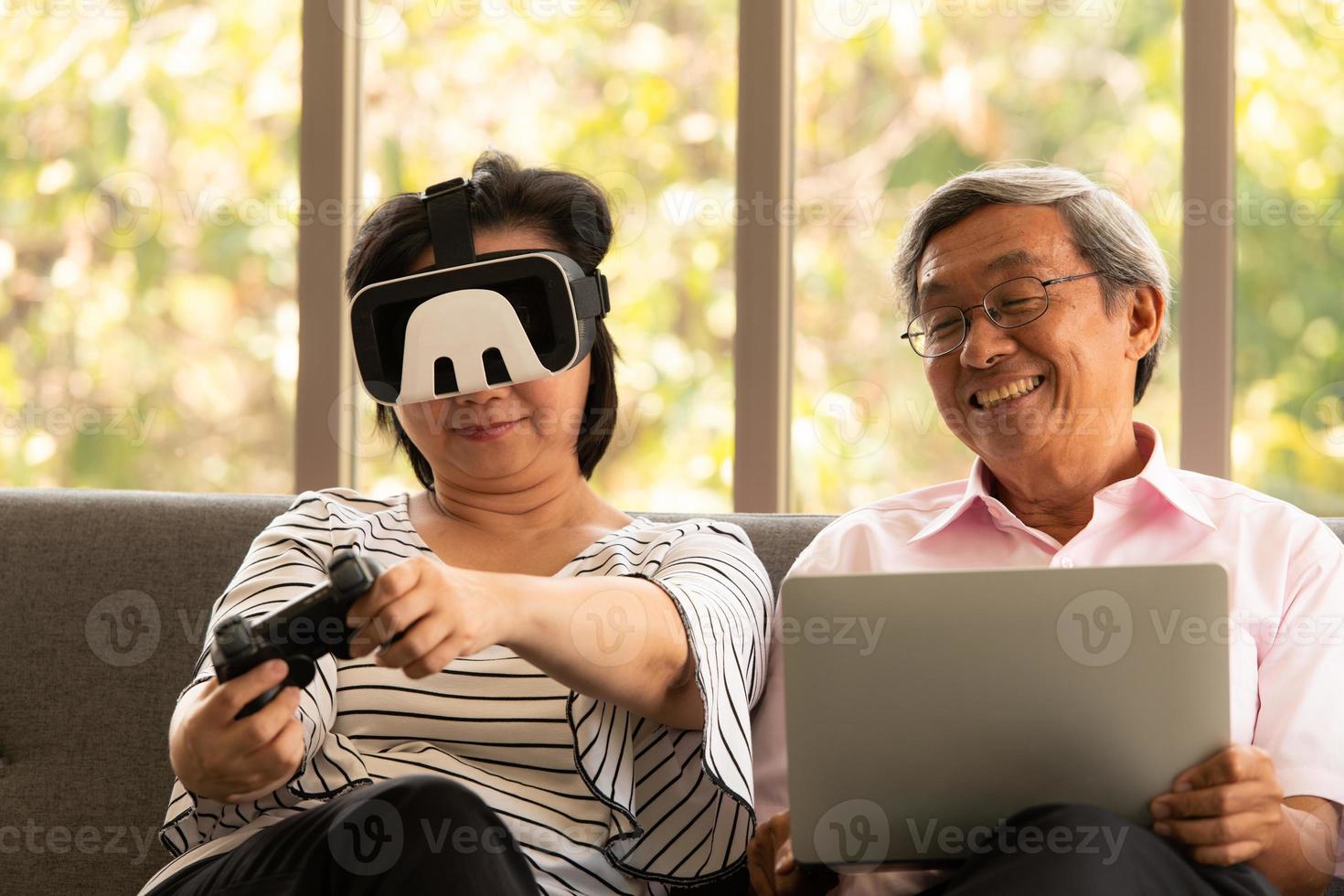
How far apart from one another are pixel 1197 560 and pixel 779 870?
609 mm

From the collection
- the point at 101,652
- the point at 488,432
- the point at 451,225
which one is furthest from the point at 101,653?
the point at 451,225

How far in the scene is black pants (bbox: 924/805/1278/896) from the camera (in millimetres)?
1058

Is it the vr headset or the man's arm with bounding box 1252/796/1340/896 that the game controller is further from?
the man's arm with bounding box 1252/796/1340/896

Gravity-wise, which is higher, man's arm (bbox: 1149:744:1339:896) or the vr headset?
the vr headset

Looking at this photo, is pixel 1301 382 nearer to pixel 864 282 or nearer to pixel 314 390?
pixel 864 282

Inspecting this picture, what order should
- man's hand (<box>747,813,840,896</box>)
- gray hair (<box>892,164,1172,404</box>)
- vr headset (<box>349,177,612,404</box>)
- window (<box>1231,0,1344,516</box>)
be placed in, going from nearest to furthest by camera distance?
1. man's hand (<box>747,813,840,896</box>)
2. vr headset (<box>349,177,612,404</box>)
3. gray hair (<box>892,164,1172,404</box>)
4. window (<box>1231,0,1344,516</box>)

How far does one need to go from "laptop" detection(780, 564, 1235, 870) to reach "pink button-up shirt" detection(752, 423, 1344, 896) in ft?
0.63

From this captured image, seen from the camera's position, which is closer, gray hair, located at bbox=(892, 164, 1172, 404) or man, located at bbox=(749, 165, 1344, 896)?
man, located at bbox=(749, 165, 1344, 896)

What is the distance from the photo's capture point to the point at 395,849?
1.04 m

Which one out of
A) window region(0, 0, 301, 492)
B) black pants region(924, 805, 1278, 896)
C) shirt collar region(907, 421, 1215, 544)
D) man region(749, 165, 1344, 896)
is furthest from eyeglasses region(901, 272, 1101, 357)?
window region(0, 0, 301, 492)

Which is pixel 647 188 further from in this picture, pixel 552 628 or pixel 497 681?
pixel 552 628

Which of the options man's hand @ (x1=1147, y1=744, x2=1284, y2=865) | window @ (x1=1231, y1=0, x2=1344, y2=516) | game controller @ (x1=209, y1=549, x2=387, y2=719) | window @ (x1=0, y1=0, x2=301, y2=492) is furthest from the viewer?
window @ (x1=0, y1=0, x2=301, y2=492)

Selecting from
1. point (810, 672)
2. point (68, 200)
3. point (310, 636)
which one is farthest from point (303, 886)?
point (68, 200)

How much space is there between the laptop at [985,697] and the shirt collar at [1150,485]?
465 mm
